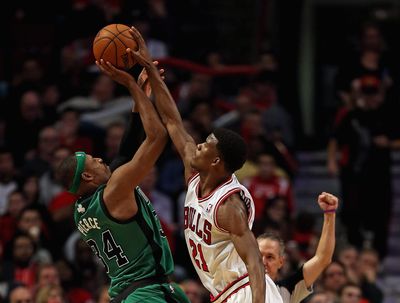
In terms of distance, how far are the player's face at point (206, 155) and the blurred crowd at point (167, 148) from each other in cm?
424

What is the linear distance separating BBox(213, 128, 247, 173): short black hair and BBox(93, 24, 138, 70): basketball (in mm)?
807

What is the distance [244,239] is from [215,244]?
0.33 m

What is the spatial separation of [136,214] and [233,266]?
72 cm

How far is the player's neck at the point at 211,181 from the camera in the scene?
779cm

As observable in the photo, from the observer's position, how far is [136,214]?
792 cm

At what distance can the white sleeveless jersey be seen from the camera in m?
7.70

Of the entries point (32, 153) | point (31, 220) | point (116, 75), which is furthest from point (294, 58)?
point (116, 75)

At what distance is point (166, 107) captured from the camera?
8.23m

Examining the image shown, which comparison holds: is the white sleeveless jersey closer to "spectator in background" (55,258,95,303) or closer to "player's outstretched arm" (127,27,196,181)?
"player's outstretched arm" (127,27,196,181)

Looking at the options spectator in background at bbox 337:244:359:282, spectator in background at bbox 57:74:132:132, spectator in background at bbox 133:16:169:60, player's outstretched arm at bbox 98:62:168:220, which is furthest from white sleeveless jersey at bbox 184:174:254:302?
spectator in background at bbox 133:16:169:60

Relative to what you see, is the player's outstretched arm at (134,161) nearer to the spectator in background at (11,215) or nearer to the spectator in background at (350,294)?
the spectator in background at (350,294)

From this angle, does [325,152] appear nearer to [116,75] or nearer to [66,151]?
[66,151]

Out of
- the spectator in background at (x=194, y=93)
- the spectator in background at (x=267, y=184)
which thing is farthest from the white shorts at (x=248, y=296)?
the spectator in background at (x=194, y=93)

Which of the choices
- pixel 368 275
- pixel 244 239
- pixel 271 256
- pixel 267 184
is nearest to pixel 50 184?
pixel 267 184
